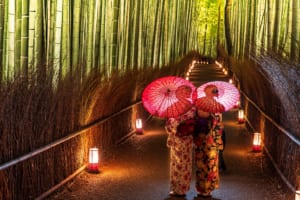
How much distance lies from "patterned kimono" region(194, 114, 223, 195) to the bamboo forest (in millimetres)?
877

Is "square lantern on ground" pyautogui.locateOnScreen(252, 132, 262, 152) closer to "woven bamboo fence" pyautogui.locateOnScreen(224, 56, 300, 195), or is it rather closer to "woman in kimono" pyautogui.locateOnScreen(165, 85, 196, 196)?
"woven bamboo fence" pyautogui.locateOnScreen(224, 56, 300, 195)

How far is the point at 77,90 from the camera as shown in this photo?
8.70 m

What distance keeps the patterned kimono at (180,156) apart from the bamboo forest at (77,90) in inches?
45.9

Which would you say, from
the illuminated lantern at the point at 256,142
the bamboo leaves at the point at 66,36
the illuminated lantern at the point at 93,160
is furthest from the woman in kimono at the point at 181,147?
the illuminated lantern at the point at 256,142

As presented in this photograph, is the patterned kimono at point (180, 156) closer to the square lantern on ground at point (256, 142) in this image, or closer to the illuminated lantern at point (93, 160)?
the illuminated lantern at point (93, 160)

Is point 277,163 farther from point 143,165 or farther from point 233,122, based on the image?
point 233,122

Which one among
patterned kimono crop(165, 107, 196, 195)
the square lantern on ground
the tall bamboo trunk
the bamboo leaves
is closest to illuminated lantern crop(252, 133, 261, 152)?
the square lantern on ground

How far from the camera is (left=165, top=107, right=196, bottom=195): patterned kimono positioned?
24.0ft

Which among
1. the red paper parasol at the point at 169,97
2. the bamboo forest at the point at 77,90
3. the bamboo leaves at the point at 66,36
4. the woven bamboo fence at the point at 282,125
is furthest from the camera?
the bamboo leaves at the point at 66,36

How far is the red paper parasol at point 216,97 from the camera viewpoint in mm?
7273

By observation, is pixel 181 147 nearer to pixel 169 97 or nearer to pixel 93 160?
pixel 169 97

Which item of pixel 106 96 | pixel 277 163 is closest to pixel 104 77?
pixel 106 96

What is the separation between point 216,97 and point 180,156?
0.77 metres

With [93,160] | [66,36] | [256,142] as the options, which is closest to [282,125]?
[256,142]
